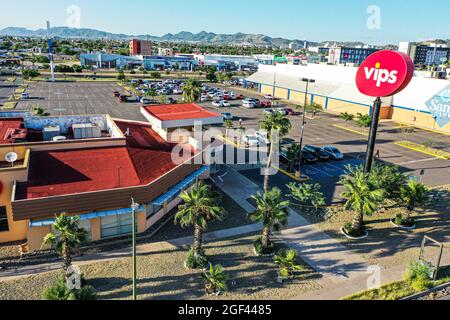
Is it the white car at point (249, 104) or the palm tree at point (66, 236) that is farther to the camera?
the white car at point (249, 104)

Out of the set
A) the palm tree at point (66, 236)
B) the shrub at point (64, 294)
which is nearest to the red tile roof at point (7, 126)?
the palm tree at point (66, 236)

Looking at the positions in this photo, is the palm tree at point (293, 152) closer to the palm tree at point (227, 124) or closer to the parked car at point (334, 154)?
the parked car at point (334, 154)

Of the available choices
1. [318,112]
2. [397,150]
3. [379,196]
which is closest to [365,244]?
[379,196]

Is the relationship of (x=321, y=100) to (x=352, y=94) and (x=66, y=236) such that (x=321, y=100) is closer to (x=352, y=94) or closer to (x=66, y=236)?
(x=352, y=94)

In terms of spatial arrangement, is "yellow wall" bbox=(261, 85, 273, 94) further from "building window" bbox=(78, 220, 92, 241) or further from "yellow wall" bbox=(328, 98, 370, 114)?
"building window" bbox=(78, 220, 92, 241)

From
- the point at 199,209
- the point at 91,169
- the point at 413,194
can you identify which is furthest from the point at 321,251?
the point at 91,169

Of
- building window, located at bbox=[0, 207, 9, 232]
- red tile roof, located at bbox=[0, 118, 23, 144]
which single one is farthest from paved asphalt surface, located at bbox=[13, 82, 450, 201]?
red tile roof, located at bbox=[0, 118, 23, 144]

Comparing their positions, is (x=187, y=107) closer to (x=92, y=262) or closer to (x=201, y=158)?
(x=201, y=158)
